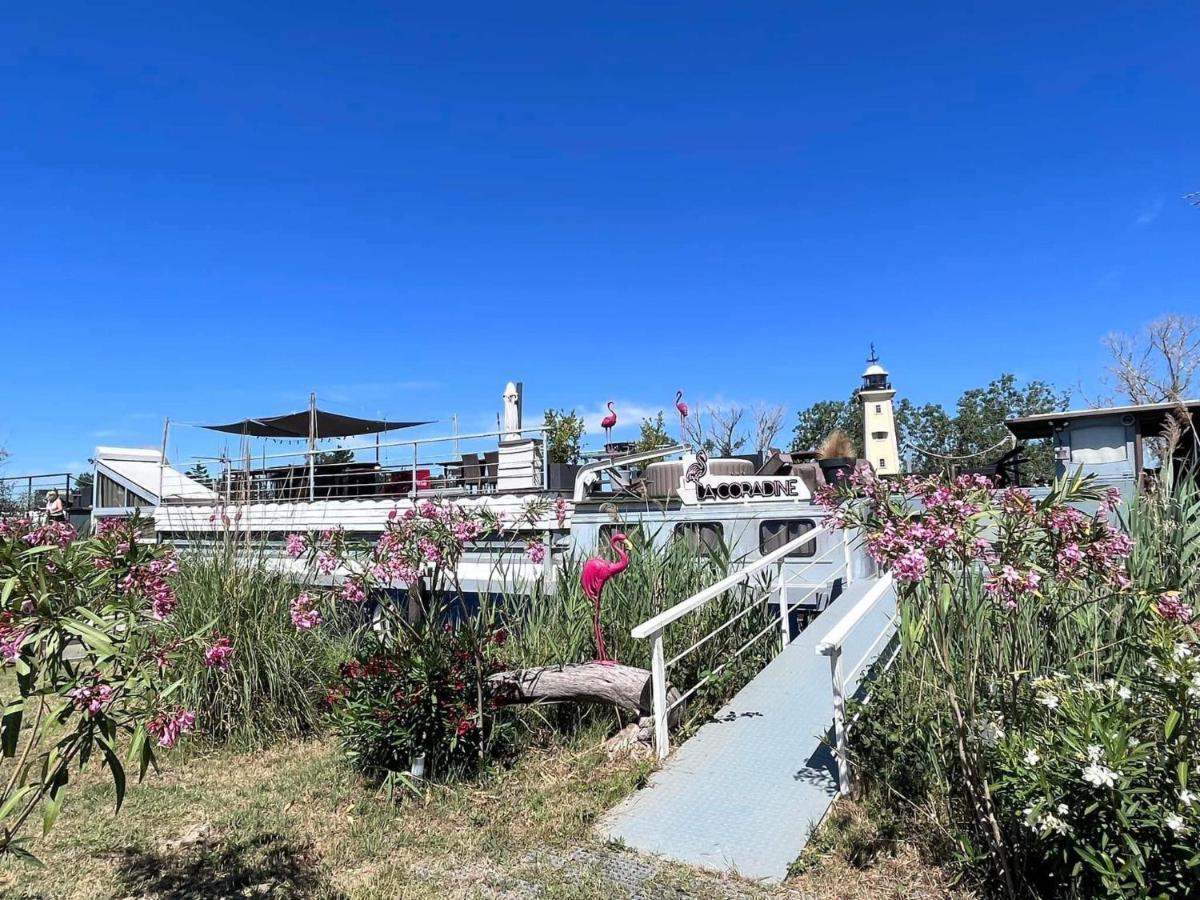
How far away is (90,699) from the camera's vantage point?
2.19 metres

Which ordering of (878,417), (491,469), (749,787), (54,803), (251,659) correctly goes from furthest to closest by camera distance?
(878,417), (491,469), (251,659), (749,787), (54,803)

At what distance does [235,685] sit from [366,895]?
295 cm

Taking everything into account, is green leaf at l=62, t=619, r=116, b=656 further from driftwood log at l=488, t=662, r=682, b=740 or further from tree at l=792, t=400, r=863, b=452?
tree at l=792, t=400, r=863, b=452

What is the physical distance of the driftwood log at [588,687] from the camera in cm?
505

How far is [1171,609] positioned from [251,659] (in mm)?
5705

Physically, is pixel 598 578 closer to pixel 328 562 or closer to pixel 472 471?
pixel 328 562

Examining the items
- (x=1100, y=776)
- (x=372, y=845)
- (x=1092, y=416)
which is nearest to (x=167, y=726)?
(x=372, y=845)

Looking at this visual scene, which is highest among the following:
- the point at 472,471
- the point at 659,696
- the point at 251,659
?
the point at 472,471

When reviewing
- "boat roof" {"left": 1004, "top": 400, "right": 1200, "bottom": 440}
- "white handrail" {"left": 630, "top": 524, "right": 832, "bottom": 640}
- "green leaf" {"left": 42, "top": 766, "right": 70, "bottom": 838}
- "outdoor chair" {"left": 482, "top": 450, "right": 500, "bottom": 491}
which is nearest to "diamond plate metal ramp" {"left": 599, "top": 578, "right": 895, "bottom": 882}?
"white handrail" {"left": 630, "top": 524, "right": 832, "bottom": 640}

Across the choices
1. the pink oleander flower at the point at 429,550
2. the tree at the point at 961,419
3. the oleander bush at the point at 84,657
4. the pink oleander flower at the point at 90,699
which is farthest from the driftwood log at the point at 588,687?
the tree at the point at 961,419

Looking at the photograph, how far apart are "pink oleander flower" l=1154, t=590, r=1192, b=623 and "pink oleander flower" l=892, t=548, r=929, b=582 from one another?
2.57 feet

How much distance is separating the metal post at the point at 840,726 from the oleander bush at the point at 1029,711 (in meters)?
0.06

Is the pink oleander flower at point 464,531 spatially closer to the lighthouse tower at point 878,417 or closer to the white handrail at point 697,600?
the white handrail at point 697,600

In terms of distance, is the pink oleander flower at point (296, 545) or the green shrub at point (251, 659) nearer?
the pink oleander flower at point (296, 545)
